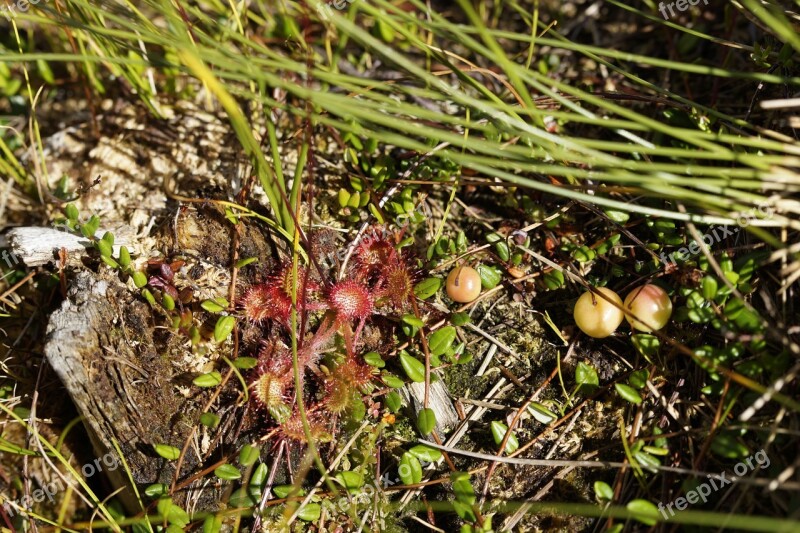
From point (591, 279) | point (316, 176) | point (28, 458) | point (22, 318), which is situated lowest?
point (28, 458)

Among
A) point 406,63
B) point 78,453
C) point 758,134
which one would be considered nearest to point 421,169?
point 406,63

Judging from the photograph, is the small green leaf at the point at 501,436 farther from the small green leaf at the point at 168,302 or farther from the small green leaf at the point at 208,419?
the small green leaf at the point at 168,302

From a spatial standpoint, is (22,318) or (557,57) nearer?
(22,318)

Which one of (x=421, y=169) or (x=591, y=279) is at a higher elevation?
(x=421, y=169)

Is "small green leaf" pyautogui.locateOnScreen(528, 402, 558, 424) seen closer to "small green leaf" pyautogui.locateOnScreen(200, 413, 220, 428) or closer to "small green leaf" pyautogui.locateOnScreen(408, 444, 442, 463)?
"small green leaf" pyautogui.locateOnScreen(408, 444, 442, 463)

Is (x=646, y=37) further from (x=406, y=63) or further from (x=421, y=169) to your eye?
(x=406, y=63)

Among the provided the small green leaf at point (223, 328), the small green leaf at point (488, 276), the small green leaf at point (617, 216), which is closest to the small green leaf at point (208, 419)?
the small green leaf at point (223, 328)

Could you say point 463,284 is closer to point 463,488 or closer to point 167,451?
point 463,488
